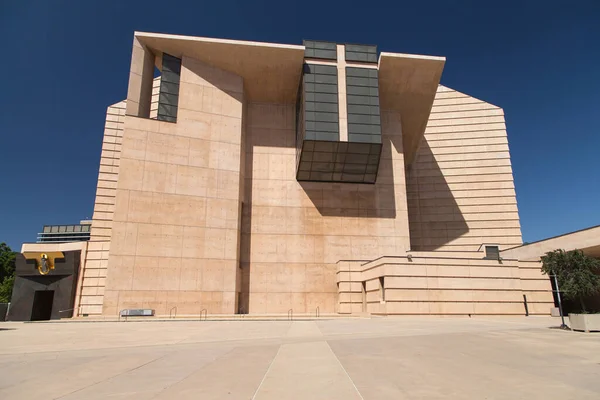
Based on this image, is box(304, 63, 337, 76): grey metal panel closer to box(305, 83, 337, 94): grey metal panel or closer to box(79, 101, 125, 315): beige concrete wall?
box(305, 83, 337, 94): grey metal panel

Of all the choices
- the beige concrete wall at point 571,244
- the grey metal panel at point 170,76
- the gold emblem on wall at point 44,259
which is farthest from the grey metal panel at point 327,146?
the gold emblem on wall at point 44,259

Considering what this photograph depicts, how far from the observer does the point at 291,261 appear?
3975 cm

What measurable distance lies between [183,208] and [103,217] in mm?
17629

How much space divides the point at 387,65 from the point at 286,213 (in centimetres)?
1908

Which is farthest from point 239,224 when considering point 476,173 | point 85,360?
point 476,173

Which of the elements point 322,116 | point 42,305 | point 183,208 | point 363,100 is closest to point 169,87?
point 183,208

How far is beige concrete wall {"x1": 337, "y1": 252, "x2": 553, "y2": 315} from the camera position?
1235 inches

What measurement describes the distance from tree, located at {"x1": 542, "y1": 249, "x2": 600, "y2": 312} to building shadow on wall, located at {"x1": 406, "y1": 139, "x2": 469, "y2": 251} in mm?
33338

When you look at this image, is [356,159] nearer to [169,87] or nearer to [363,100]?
[363,100]

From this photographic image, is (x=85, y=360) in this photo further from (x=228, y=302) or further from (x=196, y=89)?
(x=196, y=89)

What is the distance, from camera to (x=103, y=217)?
47375 millimetres

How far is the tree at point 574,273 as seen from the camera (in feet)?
57.7

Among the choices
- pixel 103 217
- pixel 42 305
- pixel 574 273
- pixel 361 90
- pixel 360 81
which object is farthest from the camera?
pixel 103 217

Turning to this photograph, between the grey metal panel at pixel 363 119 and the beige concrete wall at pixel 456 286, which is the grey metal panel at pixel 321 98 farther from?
the beige concrete wall at pixel 456 286
